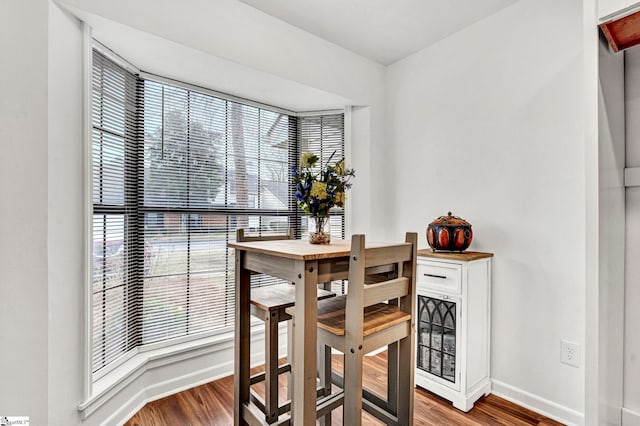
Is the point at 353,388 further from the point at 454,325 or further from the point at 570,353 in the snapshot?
the point at 570,353

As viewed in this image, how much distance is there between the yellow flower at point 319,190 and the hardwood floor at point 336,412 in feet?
4.30

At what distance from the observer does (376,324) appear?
1.29 metres

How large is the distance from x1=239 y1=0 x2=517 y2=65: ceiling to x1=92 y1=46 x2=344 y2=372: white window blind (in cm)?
80

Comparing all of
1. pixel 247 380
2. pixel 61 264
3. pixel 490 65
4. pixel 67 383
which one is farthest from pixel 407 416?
pixel 490 65

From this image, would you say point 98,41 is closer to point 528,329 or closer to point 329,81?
point 329,81

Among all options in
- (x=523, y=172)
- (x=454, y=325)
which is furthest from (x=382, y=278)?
(x=523, y=172)

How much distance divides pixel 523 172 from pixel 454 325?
3.49ft

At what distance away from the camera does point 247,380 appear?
1578mm

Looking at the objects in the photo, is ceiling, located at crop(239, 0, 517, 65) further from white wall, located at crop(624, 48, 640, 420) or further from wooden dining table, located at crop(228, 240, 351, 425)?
wooden dining table, located at crop(228, 240, 351, 425)

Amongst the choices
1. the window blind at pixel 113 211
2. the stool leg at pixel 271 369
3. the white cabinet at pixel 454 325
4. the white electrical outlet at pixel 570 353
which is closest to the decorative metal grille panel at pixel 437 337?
the white cabinet at pixel 454 325

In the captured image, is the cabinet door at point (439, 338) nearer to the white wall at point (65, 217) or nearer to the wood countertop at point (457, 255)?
the wood countertop at point (457, 255)

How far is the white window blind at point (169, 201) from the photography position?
188cm

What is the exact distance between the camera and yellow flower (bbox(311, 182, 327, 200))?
1.53m

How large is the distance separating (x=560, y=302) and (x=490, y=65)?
1590mm
